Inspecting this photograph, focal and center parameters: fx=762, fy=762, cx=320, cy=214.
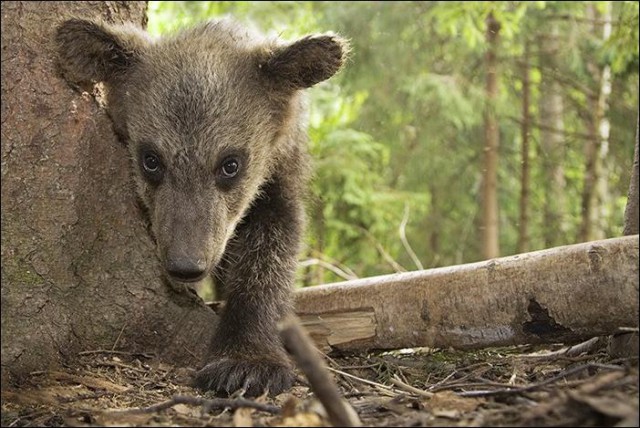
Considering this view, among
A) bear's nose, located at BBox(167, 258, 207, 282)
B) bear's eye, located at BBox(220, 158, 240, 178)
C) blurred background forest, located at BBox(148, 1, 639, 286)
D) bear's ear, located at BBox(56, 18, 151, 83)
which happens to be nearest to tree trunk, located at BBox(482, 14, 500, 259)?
blurred background forest, located at BBox(148, 1, 639, 286)

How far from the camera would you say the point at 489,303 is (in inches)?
151

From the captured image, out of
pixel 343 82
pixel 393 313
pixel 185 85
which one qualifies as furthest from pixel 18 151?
pixel 343 82

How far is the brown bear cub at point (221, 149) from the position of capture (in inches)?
147

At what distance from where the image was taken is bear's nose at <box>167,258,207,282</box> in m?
3.54

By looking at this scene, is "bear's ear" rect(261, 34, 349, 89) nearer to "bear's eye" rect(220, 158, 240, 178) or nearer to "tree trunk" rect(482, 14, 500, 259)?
"bear's eye" rect(220, 158, 240, 178)

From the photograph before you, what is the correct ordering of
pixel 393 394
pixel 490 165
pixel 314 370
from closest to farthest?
pixel 314 370, pixel 393 394, pixel 490 165

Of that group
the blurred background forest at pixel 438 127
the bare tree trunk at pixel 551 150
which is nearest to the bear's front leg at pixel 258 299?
the blurred background forest at pixel 438 127

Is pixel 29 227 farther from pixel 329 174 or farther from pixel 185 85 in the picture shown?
pixel 329 174

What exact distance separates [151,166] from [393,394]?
1785mm

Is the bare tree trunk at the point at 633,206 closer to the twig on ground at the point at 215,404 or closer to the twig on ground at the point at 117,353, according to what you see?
the twig on ground at the point at 215,404

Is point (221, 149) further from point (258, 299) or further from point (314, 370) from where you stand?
point (314, 370)

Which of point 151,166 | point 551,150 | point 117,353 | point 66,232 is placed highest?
point 551,150

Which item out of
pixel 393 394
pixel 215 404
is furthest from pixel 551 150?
pixel 215 404

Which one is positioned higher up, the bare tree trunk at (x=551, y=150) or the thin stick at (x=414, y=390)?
the bare tree trunk at (x=551, y=150)
